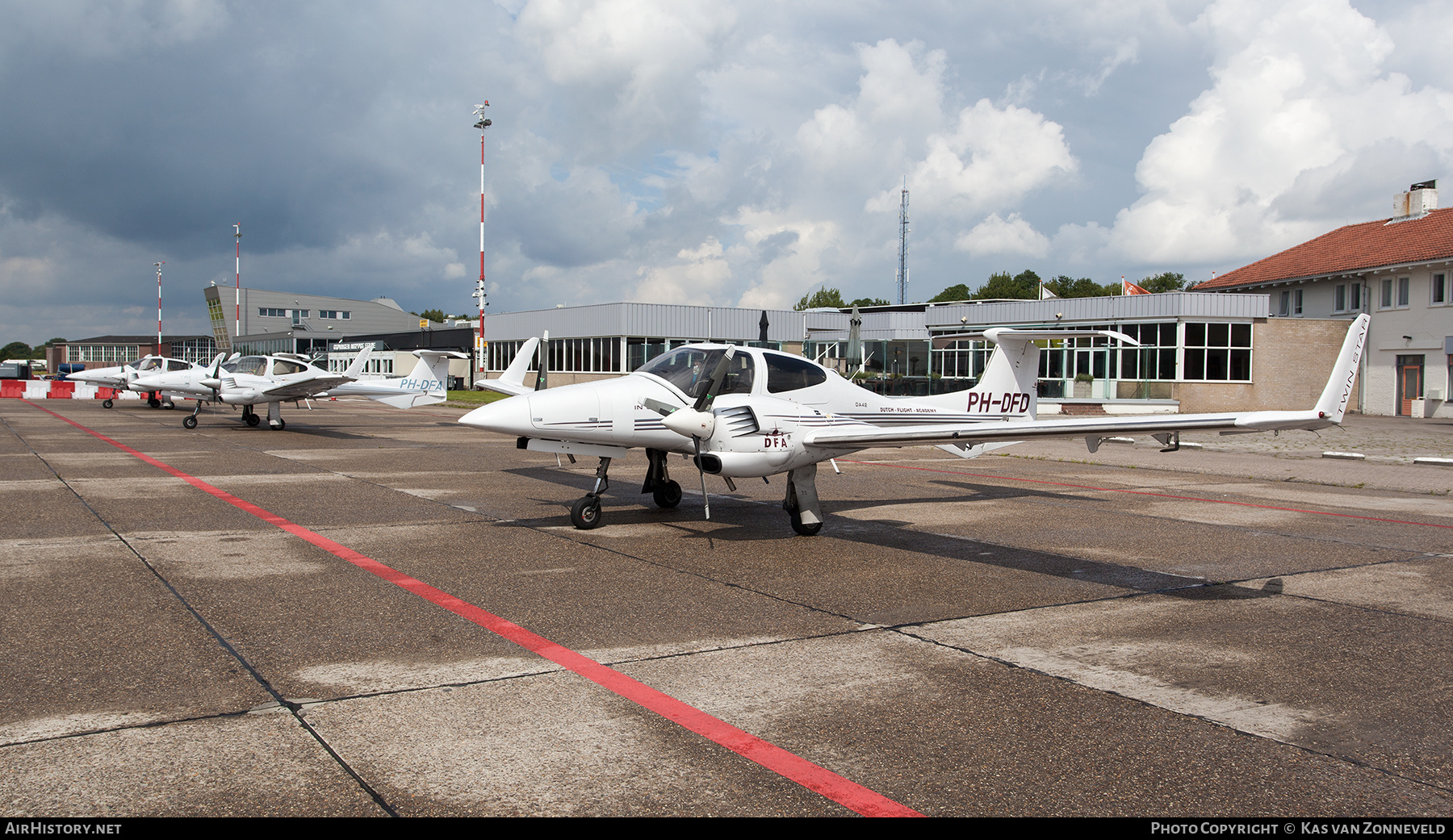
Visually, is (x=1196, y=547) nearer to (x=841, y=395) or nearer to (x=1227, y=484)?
(x=841, y=395)

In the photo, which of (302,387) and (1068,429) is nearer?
(1068,429)

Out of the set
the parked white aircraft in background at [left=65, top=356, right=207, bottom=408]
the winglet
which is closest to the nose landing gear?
the winglet

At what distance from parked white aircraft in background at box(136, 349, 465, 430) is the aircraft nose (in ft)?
48.6

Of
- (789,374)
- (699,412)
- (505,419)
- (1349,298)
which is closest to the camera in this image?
(699,412)

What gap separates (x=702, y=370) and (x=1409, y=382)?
1617 inches

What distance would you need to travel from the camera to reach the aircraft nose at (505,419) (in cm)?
941

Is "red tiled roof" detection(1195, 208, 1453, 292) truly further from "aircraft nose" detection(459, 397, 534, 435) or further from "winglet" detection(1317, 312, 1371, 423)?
"aircraft nose" detection(459, 397, 534, 435)

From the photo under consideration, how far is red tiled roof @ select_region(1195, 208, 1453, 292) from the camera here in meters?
37.8

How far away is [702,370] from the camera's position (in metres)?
10.1

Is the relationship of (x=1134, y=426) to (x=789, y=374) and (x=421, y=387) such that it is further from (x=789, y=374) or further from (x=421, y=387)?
(x=421, y=387)

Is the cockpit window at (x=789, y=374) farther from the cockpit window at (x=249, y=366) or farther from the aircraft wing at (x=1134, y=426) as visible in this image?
the cockpit window at (x=249, y=366)

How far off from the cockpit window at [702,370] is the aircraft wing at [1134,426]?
3.27 feet

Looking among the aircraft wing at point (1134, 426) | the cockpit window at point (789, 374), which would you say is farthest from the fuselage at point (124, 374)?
the aircraft wing at point (1134, 426)

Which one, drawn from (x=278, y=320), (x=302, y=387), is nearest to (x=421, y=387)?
(x=302, y=387)
